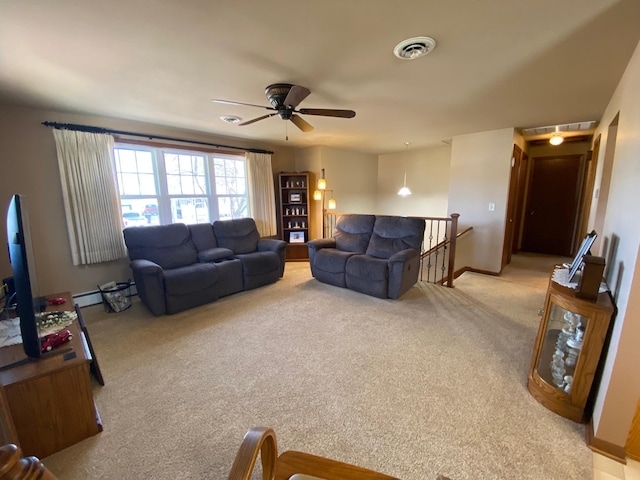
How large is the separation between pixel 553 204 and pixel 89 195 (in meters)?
8.11

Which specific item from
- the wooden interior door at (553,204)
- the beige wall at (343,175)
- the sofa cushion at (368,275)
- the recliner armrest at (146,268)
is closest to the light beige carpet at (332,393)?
the sofa cushion at (368,275)

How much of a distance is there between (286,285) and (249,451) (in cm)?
337

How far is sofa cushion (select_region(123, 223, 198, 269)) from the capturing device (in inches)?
→ 135

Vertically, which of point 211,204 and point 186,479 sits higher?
point 211,204

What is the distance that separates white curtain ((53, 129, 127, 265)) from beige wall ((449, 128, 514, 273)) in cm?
515

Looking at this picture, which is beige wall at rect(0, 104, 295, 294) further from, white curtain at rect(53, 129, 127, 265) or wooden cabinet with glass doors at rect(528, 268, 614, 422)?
wooden cabinet with glass doors at rect(528, 268, 614, 422)

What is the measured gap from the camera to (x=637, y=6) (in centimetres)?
143

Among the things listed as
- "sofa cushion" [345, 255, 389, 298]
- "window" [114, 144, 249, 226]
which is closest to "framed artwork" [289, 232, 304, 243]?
"window" [114, 144, 249, 226]

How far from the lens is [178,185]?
418 centimetres

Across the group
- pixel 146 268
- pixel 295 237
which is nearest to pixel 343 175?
pixel 295 237

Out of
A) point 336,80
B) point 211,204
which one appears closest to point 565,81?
point 336,80

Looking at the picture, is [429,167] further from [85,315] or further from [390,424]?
[85,315]

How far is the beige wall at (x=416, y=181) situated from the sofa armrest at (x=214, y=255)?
14.7 feet

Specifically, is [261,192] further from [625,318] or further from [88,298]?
[625,318]
